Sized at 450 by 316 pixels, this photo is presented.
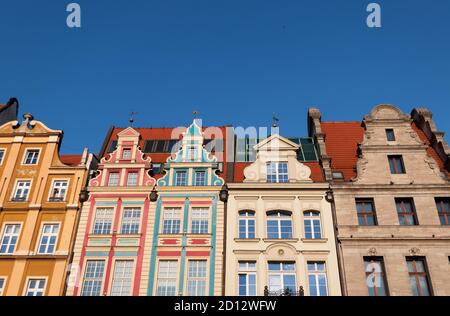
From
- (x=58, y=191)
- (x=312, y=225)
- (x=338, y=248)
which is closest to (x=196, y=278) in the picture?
(x=312, y=225)

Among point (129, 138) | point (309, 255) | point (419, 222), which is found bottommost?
point (309, 255)

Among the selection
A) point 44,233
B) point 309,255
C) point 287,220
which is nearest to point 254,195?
point 287,220

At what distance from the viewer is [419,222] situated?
25469 millimetres

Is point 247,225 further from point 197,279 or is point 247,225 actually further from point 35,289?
point 35,289

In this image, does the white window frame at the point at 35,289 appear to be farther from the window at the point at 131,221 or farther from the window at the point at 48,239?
the window at the point at 131,221

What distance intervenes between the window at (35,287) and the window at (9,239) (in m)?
2.14

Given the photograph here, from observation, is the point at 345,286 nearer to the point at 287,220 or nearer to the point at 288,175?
the point at 287,220

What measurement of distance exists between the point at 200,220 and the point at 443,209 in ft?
41.6

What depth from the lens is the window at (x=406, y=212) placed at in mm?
25828

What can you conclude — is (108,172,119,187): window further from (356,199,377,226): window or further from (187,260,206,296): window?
(356,199,377,226): window

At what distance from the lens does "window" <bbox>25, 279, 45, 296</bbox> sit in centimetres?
2419

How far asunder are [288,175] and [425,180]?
730 centimetres

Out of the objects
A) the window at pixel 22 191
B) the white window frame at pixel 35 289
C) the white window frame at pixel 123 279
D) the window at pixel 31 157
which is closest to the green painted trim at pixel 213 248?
the white window frame at pixel 123 279
